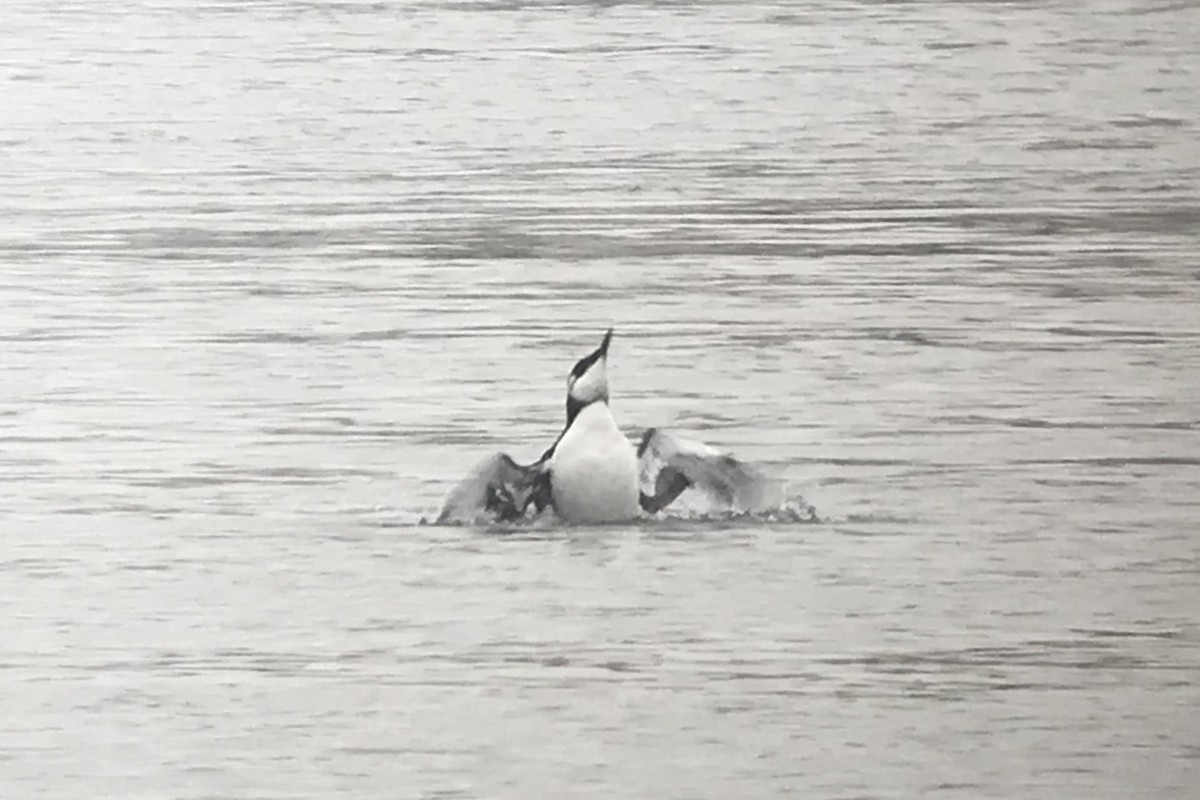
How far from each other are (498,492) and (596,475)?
0.07 metres

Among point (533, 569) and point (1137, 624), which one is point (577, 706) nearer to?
point (533, 569)

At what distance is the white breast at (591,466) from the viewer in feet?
2.88

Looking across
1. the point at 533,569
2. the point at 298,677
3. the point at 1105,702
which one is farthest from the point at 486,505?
the point at 1105,702

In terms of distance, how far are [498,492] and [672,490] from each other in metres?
0.12

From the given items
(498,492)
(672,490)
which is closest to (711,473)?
(672,490)

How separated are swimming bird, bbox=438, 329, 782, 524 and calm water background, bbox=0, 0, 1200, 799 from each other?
14mm

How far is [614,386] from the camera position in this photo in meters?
0.88

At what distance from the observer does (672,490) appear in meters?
0.88

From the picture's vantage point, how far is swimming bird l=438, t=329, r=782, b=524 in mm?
877

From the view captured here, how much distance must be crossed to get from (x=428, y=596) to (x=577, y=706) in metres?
0.12

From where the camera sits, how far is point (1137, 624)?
87 centimetres

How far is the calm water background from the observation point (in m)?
0.87

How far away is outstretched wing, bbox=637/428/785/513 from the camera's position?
2.88ft

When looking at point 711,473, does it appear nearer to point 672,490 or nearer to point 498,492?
point 672,490
